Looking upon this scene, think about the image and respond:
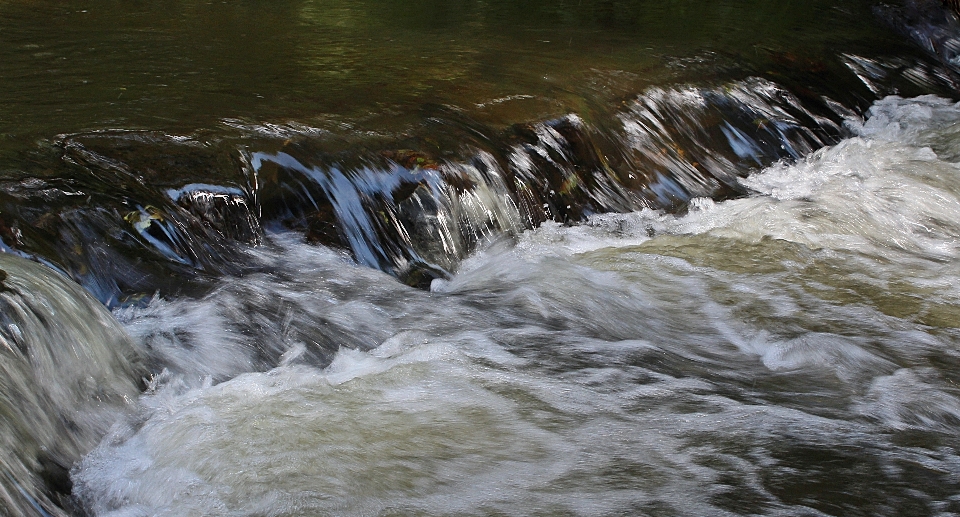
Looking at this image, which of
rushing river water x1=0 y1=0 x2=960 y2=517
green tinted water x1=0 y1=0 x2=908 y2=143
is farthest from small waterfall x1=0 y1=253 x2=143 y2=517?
green tinted water x1=0 y1=0 x2=908 y2=143

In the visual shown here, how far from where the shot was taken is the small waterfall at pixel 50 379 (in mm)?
2566

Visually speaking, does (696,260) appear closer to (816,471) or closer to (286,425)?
(816,471)

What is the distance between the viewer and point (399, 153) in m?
4.70

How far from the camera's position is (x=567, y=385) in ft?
11.0

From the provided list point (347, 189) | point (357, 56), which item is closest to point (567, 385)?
point (347, 189)

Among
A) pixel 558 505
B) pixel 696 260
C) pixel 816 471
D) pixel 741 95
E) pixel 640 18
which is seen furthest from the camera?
pixel 640 18

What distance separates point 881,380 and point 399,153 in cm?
251

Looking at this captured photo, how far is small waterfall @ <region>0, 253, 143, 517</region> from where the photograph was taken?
2.57 m

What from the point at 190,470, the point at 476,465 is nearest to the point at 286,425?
the point at 190,470

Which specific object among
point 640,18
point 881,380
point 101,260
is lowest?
point 881,380

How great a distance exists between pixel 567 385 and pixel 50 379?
1744 millimetres

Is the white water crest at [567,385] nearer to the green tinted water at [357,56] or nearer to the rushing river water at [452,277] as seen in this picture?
the rushing river water at [452,277]

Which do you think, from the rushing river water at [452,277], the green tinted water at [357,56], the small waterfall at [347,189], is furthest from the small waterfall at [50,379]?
the green tinted water at [357,56]

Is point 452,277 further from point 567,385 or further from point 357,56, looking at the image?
point 357,56
